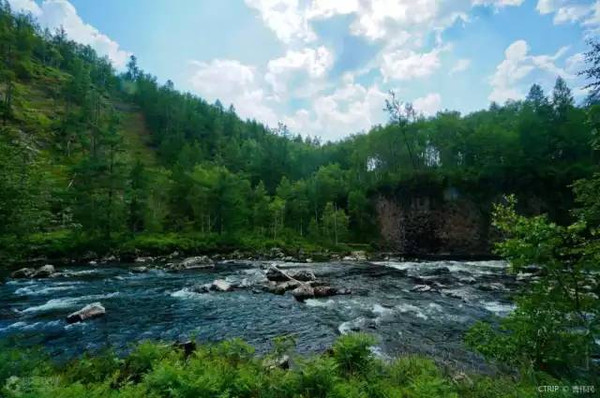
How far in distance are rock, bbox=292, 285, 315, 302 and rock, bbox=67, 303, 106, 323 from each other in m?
12.4

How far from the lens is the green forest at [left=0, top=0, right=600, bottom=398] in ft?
23.0

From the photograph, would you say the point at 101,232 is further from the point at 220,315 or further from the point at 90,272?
the point at 220,315

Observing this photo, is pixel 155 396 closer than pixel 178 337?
Yes

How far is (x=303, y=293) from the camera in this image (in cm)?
2561

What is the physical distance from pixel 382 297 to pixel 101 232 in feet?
141

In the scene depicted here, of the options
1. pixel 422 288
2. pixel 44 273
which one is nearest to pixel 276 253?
pixel 44 273

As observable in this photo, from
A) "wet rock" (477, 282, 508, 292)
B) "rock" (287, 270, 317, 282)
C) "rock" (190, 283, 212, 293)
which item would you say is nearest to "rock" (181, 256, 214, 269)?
"rock" (190, 283, 212, 293)

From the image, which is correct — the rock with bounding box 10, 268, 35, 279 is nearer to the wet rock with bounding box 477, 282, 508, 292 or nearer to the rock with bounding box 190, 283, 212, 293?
the rock with bounding box 190, 283, 212, 293

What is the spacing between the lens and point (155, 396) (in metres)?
6.96

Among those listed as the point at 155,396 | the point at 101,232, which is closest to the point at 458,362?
the point at 155,396

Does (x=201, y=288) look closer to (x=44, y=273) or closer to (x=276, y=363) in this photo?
(x=44, y=273)

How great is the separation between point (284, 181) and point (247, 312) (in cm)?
6513

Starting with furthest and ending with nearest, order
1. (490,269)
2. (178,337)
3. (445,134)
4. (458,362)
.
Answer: (445,134)
(490,269)
(178,337)
(458,362)

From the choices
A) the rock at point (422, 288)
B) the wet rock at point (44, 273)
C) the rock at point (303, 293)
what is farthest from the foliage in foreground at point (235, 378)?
the wet rock at point (44, 273)
